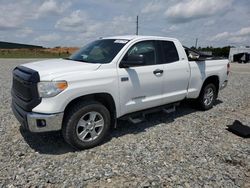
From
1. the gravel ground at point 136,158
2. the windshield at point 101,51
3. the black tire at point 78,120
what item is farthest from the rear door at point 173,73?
the black tire at point 78,120

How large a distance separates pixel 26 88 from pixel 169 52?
307 centimetres

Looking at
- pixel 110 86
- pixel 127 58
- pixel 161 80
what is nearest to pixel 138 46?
pixel 127 58

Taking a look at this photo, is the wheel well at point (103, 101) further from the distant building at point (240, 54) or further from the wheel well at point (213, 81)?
the distant building at point (240, 54)

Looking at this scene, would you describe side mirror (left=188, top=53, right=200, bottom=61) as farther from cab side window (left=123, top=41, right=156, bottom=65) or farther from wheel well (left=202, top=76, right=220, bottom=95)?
cab side window (left=123, top=41, right=156, bottom=65)

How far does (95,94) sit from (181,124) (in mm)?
2362

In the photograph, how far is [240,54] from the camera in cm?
4191

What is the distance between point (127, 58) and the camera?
445 centimetres

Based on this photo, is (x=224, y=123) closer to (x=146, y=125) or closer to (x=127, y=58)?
(x=146, y=125)

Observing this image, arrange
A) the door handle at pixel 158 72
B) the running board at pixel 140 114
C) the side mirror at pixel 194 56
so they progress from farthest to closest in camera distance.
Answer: the side mirror at pixel 194 56, the door handle at pixel 158 72, the running board at pixel 140 114

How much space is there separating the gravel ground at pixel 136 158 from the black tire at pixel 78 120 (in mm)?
139

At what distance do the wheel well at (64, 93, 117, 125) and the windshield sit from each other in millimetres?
642

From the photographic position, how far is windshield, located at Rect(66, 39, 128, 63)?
177 inches

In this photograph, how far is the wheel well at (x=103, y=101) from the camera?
153 inches

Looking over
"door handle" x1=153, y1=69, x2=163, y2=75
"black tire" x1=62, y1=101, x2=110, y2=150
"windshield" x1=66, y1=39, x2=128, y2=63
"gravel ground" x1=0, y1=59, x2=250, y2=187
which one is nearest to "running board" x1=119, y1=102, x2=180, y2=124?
"gravel ground" x1=0, y1=59, x2=250, y2=187
